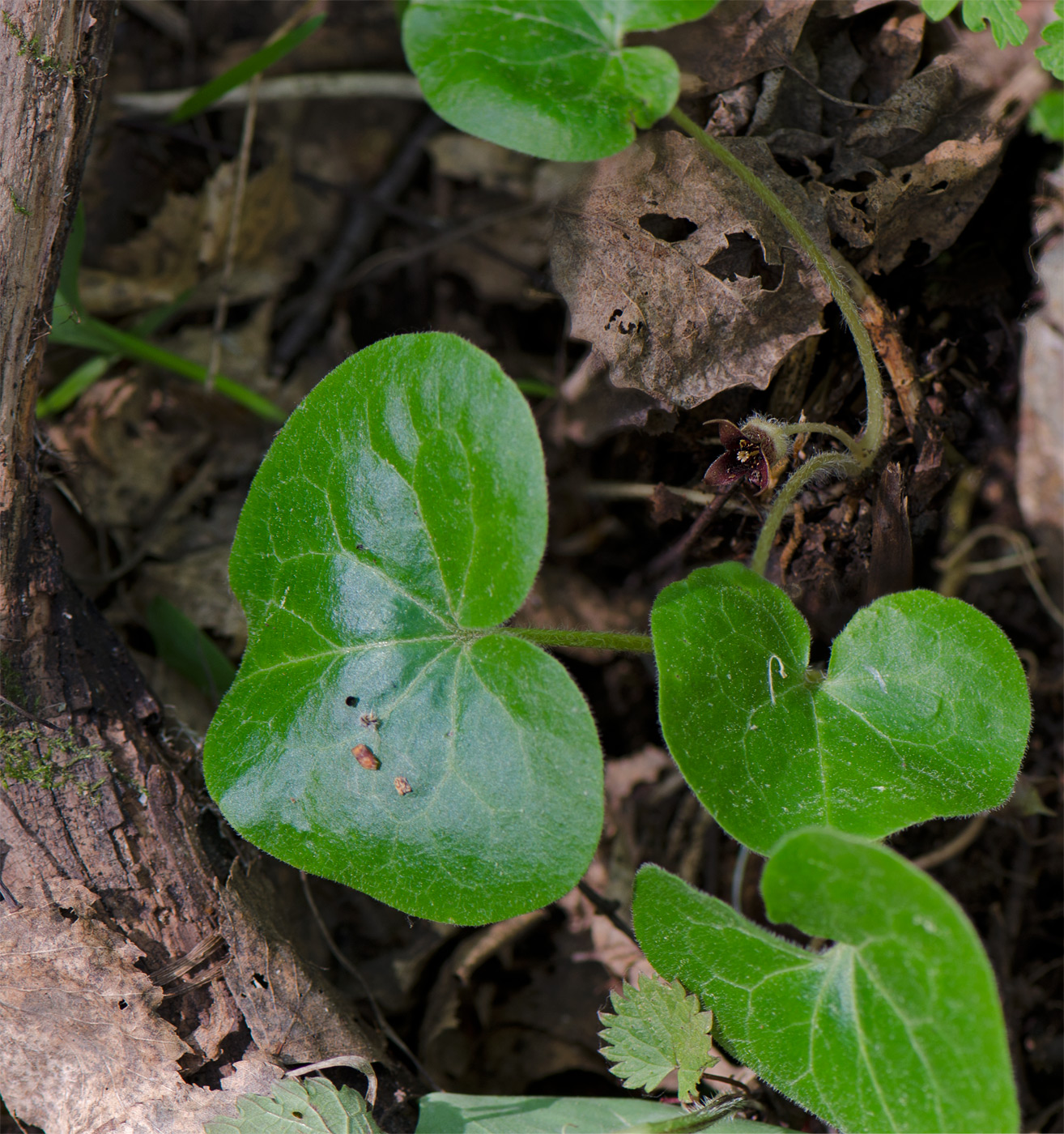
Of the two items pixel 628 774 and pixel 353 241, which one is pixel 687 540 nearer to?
pixel 628 774

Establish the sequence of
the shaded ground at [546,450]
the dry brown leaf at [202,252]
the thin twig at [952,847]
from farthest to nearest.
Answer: the dry brown leaf at [202,252]
the thin twig at [952,847]
the shaded ground at [546,450]

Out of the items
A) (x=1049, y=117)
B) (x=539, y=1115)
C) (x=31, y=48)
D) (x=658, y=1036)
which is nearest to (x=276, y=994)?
(x=539, y=1115)

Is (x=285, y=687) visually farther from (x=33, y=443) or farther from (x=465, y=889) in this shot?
(x=33, y=443)

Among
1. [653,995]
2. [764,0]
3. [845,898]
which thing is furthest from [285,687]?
[764,0]

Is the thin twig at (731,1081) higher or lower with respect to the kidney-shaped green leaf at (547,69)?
lower

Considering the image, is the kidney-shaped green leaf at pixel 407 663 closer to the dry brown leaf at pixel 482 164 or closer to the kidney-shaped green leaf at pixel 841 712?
the kidney-shaped green leaf at pixel 841 712

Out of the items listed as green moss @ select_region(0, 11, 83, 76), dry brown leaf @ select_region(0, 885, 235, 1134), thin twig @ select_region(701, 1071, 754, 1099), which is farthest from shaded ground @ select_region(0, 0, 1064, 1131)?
green moss @ select_region(0, 11, 83, 76)

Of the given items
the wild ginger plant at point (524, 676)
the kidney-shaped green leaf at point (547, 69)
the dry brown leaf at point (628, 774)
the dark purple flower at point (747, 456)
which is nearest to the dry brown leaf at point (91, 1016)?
the wild ginger plant at point (524, 676)
